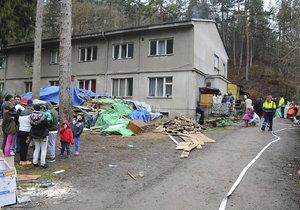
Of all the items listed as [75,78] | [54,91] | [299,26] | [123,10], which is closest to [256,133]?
[299,26]

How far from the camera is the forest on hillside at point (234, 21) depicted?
48.1 m

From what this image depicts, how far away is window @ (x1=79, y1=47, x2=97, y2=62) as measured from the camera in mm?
29359

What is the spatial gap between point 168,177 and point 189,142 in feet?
15.8

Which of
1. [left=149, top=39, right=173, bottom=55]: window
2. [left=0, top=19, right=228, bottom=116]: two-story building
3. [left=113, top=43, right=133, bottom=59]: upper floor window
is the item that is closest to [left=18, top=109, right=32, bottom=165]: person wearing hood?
[left=0, top=19, right=228, bottom=116]: two-story building

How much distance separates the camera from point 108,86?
28.0m

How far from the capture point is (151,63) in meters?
26.0

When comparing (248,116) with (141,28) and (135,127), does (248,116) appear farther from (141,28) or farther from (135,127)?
(141,28)

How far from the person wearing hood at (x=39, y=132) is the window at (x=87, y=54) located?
20.2m

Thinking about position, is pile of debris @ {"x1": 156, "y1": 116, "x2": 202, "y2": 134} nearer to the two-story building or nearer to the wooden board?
the wooden board

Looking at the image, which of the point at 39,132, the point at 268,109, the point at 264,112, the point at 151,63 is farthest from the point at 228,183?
the point at 151,63

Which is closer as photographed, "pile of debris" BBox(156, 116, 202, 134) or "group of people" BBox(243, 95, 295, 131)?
"pile of debris" BBox(156, 116, 202, 134)

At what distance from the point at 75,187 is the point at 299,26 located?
608 inches

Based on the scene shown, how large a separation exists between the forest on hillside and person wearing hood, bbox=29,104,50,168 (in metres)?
32.8

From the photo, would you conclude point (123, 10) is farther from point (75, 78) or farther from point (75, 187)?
point (75, 187)
